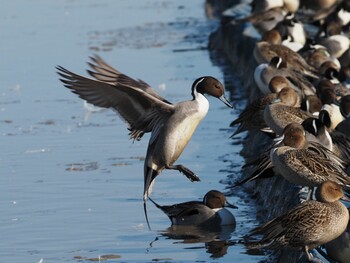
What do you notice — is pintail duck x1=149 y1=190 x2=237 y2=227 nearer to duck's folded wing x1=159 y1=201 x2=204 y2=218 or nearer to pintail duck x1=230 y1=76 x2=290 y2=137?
duck's folded wing x1=159 y1=201 x2=204 y2=218

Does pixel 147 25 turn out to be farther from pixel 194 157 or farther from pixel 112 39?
pixel 194 157

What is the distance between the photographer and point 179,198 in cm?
1036

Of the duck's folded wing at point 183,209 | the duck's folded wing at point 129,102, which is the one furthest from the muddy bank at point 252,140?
the duck's folded wing at point 129,102

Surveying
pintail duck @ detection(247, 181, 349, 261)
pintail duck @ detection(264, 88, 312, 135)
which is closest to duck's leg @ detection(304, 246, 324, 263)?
Answer: pintail duck @ detection(247, 181, 349, 261)

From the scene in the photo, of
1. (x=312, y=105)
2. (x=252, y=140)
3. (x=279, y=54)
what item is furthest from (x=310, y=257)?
(x=279, y=54)

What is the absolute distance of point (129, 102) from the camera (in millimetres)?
8422

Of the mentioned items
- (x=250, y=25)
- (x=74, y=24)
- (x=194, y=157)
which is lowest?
(x=74, y=24)

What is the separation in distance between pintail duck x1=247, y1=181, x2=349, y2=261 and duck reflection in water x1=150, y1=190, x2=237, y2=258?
2.27 metres

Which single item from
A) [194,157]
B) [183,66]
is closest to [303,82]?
[194,157]

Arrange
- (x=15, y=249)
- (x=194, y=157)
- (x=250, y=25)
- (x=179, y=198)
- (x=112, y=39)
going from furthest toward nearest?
(x=112, y=39) < (x=250, y=25) < (x=194, y=157) < (x=179, y=198) < (x=15, y=249)

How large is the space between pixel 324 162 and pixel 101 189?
10.6 feet

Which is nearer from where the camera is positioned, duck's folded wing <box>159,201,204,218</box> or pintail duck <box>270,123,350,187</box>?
pintail duck <box>270,123,350,187</box>

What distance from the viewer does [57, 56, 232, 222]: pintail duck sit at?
8.23 metres

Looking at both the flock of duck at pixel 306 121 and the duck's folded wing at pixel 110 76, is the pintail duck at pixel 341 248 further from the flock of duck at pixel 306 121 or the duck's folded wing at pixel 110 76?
the duck's folded wing at pixel 110 76
